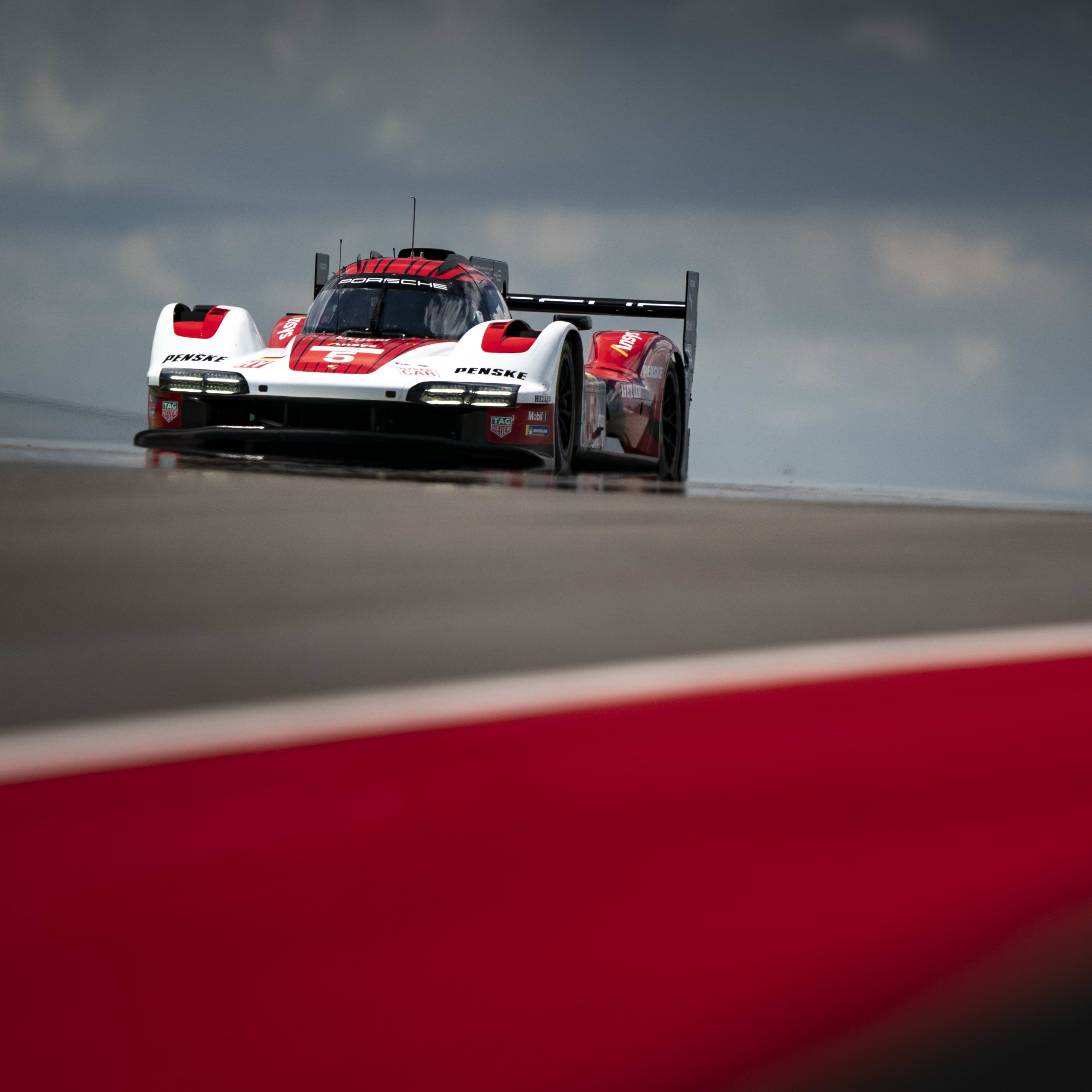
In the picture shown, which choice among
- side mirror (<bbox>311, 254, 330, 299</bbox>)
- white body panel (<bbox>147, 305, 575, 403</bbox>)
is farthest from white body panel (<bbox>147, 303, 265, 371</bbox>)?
side mirror (<bbox>311, 254, 330, 299</bbox>)

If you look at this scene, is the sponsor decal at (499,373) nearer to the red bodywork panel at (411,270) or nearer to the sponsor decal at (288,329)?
the red bodywork panel at (411,270)

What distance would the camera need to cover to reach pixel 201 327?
5004 millimetres

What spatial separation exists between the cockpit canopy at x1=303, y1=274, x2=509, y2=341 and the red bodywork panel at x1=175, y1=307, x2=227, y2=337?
18.2 inches

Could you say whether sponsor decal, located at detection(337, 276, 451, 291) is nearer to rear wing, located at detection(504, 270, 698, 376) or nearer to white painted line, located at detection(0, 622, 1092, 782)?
rear wing, located at detection(504, 270, 698, 376)

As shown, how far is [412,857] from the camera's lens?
42 cm

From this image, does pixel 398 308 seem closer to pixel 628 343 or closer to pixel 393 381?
pixel 393 381

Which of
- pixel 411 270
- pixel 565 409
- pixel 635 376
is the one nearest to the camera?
pixel 565 409

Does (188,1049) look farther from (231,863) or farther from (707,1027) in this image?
(707,1027)

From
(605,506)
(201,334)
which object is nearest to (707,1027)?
(605,506)

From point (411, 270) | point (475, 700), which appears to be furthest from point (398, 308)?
point (475, 700)

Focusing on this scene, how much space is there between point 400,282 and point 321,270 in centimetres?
251

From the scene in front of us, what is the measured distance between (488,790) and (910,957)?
0.66 feet

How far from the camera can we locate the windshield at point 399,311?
5.26 metres

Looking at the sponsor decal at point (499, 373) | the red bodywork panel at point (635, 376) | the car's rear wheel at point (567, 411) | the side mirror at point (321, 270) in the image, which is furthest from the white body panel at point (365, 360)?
the side mirror at point (321, 270)
